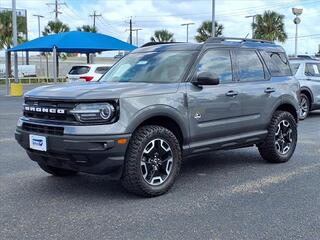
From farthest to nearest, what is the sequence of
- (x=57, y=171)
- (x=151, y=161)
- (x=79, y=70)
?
1. (x=79, y=70)
2. (x=57, y=171)
3. (x=151, y=161)

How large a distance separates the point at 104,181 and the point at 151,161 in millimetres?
1033

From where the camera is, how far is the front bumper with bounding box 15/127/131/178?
5.05 metres

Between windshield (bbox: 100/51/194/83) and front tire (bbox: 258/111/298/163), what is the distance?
1941 millimetres

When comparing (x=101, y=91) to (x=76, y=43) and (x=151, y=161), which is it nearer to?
(x=151, y=161)

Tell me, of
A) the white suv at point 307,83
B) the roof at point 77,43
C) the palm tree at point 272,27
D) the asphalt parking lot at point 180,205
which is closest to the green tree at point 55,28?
the palm tree at point 272,27

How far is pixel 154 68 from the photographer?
631 cm

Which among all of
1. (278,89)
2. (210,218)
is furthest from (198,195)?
(278,89)

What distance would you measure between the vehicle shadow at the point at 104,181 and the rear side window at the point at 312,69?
22.2 feet

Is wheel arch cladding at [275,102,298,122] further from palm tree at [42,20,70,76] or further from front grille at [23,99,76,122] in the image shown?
palm tree at [42,20,70,76]

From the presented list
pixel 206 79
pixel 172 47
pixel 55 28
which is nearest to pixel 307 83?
pixel 172 47

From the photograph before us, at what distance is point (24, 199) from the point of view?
5480 millimetres

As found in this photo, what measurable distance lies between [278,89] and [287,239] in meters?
3.54

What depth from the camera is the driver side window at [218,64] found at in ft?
20.7

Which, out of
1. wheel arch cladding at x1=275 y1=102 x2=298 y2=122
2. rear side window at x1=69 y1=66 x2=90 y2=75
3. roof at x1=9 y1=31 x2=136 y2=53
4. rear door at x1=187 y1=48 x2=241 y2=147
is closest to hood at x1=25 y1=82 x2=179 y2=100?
rear door at x1=187 y1=48 x2=241 y2=147
